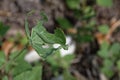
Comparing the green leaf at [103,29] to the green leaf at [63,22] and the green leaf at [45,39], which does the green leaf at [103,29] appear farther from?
the green leaf at [45,39]

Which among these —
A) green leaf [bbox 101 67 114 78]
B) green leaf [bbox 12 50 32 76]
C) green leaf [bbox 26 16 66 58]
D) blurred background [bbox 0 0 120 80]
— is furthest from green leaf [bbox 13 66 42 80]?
green leaf [bbox 101 67 114 78]

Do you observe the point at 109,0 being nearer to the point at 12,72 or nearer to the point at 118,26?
the point at 118,26

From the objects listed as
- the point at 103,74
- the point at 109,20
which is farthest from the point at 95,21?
the point at 103,74

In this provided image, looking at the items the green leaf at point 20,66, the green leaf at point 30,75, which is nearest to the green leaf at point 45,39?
the green leaf at point 30,75

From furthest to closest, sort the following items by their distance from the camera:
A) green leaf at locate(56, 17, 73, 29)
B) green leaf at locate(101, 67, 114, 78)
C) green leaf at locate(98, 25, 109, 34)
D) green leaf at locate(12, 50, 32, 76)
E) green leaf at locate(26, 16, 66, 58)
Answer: green leaf at locate(98, 25, 109, 34) < green leaf at locate(56, 17, 73, 29) < green leaf at locate(101, 67, 114, 78) < green leaf at locate(12, 50, 32, 76) < green leaf at locate(26, 16, 66, 58)

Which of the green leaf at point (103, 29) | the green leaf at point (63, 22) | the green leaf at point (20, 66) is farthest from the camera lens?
the green leaf at point (103, 29)

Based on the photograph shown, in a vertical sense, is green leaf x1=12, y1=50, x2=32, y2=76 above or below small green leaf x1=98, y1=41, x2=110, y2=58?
above

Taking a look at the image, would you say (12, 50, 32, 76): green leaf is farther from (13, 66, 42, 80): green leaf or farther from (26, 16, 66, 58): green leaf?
(26, 16, 66, 58): green leaf

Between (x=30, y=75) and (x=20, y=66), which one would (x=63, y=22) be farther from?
(x=30, y=75)
